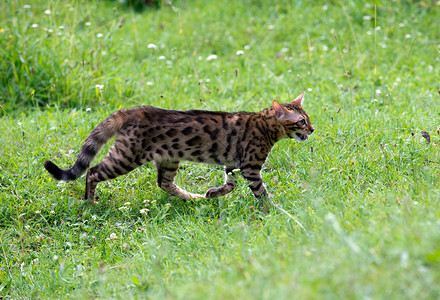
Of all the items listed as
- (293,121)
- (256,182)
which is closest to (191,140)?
(256,182)

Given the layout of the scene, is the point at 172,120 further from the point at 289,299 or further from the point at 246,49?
the point at 246,49

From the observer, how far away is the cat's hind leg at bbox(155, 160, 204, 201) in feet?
20.2

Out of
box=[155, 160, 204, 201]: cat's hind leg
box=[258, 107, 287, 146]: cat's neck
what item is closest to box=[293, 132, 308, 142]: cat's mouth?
box=[258, 107, 287, 146]: cat's neck

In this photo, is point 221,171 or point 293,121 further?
point 221,171

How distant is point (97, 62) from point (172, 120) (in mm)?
3432

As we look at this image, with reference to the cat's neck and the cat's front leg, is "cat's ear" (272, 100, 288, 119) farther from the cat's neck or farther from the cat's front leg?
the cat's front leg

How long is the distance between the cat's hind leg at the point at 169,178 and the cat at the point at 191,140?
13cm

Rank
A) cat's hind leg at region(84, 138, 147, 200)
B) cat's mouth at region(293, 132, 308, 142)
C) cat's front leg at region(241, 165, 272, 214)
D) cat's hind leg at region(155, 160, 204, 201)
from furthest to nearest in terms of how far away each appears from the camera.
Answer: cat's hind leg at region(155, 160, 204, 201) → cat's mouth at region(293, 132, 308, 142) → cat's hind leg at region(84, 138, 147, 200) → cat's front leg at region(241, 165, 272, 214)

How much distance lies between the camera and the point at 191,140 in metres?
5.87

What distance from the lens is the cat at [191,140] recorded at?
5777 mm

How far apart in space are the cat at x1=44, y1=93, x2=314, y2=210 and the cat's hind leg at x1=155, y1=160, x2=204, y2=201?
134 mm

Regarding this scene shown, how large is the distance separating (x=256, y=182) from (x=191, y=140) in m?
0.82

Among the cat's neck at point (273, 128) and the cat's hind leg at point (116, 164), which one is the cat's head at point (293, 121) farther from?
the cat's hind leg at point (116, 164)

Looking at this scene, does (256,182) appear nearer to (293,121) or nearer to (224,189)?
(224,189)
